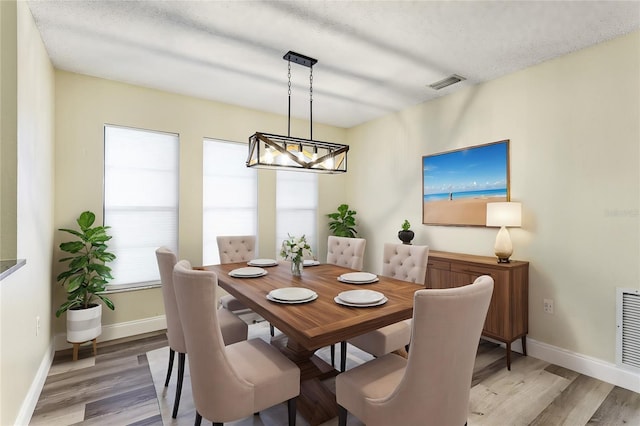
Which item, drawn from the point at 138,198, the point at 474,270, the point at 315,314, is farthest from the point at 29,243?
the point at 474,270

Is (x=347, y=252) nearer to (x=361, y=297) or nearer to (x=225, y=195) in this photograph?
(x=361, y=297)

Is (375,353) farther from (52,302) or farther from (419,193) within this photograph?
(52,302)

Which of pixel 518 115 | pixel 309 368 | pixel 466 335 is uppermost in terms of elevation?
pixel 518 115

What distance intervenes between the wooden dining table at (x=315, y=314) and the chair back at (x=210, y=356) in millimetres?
316

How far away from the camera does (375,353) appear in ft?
7.40

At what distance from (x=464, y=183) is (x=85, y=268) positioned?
13.5 ft

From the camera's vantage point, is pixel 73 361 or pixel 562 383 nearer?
pixel 562 383

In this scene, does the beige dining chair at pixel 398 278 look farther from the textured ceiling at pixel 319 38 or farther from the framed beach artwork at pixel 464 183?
the textured ceiling at pixel 319 38

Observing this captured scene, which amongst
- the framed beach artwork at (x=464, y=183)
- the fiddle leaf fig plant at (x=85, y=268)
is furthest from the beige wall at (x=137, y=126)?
the framed beach artwork at (x=464, y=183)

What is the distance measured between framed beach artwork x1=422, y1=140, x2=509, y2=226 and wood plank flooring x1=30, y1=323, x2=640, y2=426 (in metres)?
1.50

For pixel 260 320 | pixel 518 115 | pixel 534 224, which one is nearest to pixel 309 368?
pixel 260 320

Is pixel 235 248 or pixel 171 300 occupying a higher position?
pixel 235 248

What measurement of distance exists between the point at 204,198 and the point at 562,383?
4.11 m

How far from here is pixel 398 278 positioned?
291 centimetres
